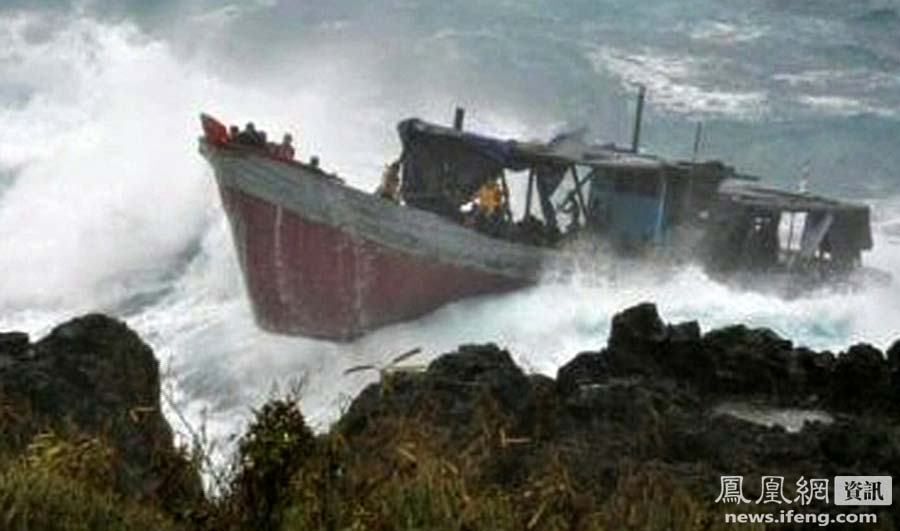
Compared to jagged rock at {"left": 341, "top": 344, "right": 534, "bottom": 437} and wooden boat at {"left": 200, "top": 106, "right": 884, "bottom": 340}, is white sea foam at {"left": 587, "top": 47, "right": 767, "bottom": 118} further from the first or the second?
jagged rock at {"left": 341, "top": 344, "right": 534, "bottom": 437}

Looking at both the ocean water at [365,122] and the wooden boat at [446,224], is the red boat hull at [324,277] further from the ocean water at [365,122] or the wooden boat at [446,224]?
the ocean water at [365,122]

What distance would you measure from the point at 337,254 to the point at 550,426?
39.8 ft

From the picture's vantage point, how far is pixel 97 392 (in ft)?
32.8

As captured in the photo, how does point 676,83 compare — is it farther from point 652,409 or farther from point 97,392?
point 97,392

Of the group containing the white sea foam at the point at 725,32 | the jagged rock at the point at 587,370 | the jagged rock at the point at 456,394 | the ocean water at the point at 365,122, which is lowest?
the ocean water at the point at 365,122

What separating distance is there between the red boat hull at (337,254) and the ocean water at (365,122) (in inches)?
15.3

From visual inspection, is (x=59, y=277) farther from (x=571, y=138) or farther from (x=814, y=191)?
(x=814, y=191)

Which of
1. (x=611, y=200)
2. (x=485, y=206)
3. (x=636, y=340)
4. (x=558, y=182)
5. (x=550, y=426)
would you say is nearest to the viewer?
(x=550, y=426)

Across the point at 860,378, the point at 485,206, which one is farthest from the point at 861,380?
the point at 485,206

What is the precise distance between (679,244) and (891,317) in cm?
397

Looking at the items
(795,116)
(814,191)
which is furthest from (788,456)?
(795,116)

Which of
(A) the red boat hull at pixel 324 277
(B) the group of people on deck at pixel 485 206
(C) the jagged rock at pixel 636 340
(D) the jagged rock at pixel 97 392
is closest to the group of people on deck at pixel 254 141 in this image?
(A) the red boat hull at pixel 324 277

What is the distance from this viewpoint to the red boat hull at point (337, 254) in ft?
69.9

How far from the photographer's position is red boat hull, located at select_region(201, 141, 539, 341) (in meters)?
21.3
